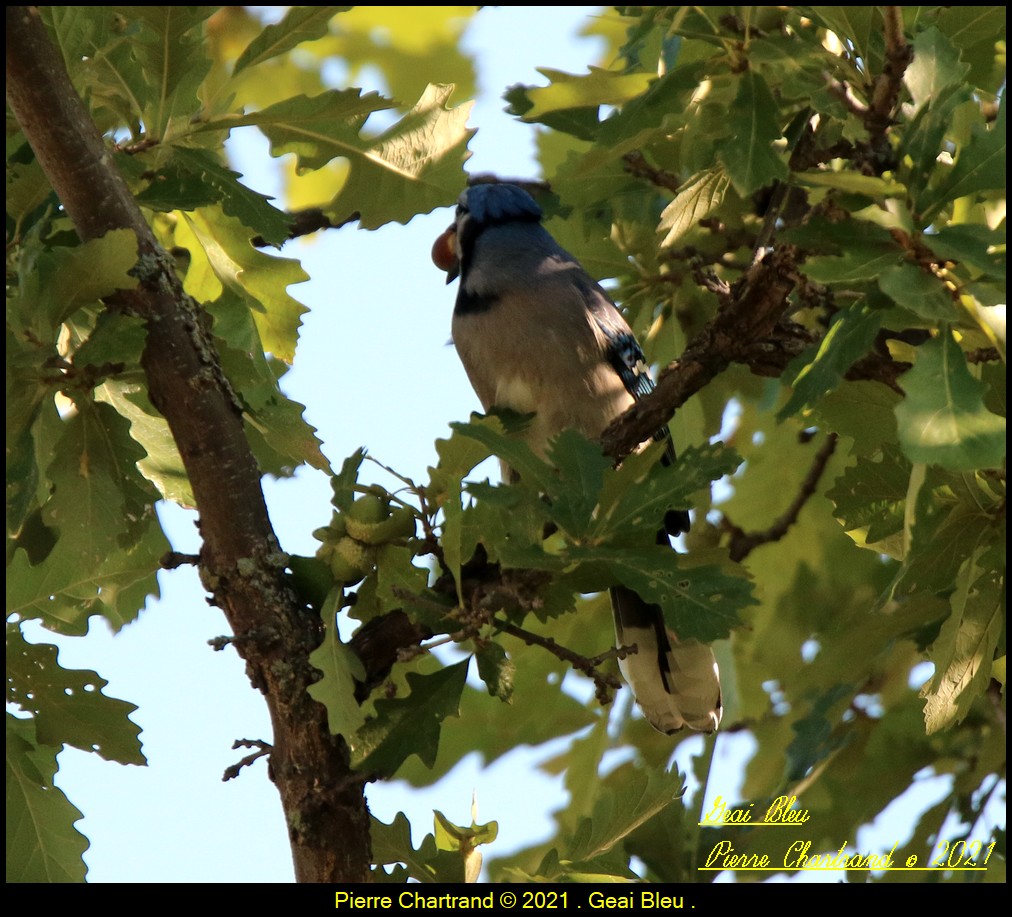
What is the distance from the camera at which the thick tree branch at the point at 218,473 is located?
9.47 ft

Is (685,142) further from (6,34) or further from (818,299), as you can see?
(6,34)

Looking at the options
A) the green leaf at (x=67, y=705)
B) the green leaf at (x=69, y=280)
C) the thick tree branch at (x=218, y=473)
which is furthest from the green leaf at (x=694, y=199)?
the green leaf at (x=67, y=705)

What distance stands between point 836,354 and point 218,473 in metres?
1.57

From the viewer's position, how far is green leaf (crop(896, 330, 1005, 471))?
2.14m

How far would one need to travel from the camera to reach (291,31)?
2998mm

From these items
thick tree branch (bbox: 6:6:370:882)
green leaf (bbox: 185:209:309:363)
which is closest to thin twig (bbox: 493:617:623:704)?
thick tree branch (bbox: 6:6:370:882)

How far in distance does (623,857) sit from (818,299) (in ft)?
5.06

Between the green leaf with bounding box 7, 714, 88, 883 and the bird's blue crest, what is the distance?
11.3 feet

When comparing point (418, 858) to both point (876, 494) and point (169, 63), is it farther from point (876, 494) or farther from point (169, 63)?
point (169, 63)

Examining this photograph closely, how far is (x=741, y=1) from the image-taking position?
2643 millimetres

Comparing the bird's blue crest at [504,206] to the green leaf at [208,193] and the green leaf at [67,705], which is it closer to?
the green leaf at [208,193]

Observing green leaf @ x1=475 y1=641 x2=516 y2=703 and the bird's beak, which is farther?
the bird's beak

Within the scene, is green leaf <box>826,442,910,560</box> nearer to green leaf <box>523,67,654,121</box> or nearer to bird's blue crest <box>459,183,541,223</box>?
green leaf <box>523,67,654,121</box>

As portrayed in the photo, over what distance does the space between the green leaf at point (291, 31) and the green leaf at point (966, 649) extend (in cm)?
202
